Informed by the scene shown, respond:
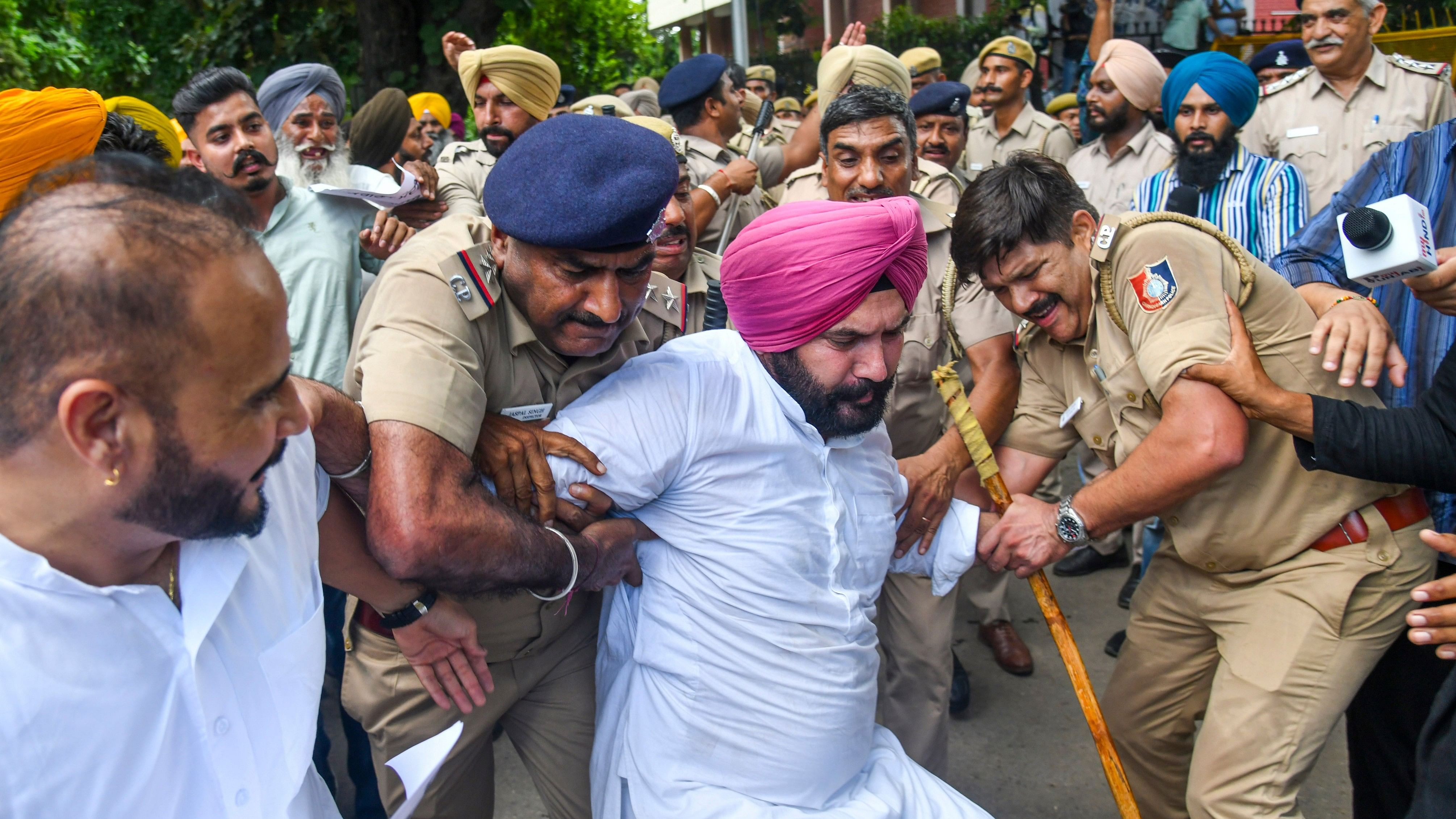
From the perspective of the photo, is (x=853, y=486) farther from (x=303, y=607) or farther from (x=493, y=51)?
(x=493, y=51)

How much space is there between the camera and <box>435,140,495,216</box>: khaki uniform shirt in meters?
4.35

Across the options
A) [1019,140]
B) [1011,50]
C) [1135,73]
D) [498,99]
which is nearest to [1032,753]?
[498,99]

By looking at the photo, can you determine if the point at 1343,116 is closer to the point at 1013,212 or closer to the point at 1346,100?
the point at 1346,100

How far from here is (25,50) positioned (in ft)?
27.8

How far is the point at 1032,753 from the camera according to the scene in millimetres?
3838

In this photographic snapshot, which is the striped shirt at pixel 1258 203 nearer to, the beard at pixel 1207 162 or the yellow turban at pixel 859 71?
the beard at pixel 1207 162

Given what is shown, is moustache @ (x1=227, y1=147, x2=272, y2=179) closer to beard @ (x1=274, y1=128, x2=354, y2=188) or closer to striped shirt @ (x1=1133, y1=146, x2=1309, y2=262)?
beard @ (x1=274, y1=128, x2=354, y2=188)

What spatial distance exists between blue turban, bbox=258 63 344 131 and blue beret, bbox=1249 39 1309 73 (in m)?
5.95

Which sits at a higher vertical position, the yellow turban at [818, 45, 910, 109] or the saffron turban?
the yellow turban at [818, 45, 910, 109]

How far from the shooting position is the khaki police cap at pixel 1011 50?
695cm

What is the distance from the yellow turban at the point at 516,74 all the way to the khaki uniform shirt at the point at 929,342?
6.99ft

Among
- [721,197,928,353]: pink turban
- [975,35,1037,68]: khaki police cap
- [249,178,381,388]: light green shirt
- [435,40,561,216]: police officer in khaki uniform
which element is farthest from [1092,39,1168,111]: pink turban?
[249,178,381,388]: light green shirt

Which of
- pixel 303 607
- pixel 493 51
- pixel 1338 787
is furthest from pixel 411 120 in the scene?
pixel 1338 787

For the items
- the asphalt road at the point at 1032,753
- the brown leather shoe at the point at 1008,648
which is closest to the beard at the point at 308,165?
the asphalt road at the point at 1032,753
